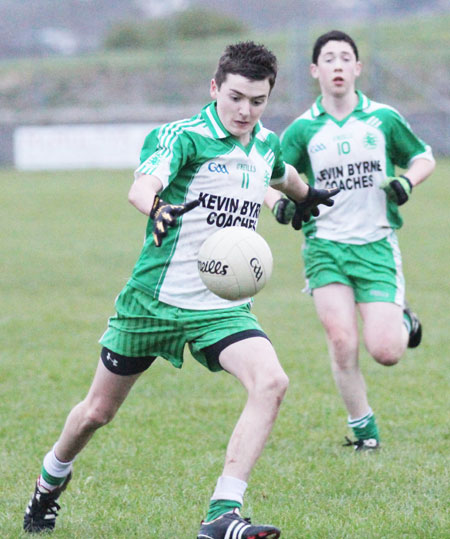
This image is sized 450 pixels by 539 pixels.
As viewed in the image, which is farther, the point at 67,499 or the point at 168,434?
the point at 168,434

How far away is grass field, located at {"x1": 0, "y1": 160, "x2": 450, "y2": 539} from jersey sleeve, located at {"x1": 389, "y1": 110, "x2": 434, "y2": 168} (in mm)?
1761

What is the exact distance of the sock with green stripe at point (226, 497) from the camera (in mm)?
4133

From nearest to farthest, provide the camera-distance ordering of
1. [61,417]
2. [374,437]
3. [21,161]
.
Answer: [374,437] < [61,417] < [21,161]

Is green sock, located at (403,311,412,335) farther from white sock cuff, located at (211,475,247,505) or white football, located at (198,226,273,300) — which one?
white sock cuff, located at (211,475,247,505)

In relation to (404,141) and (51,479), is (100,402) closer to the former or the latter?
(51,479)

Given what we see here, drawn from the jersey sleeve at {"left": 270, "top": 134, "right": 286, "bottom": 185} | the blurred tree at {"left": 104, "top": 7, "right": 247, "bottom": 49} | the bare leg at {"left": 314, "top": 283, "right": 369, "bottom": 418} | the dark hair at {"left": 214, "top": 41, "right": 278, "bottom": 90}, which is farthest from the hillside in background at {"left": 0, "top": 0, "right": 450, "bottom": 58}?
the dark hair at {"left": 214, "top": 41, "right": 278, "bottom": 90}

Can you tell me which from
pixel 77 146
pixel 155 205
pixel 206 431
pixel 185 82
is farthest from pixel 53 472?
pixel 185 82

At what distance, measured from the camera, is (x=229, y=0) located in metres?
74.8

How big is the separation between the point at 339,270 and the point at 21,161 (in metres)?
28.2

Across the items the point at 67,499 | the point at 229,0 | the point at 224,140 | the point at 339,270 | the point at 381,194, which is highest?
the point at 224,140

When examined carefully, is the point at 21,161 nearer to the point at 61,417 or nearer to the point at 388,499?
the point at 61,417

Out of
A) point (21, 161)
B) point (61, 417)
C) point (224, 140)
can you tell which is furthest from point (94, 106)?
point (224, 140)

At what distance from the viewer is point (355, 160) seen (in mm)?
6570

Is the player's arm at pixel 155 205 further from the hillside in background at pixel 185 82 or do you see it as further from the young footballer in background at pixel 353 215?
Result: the hillside in background at pixel 185 82
